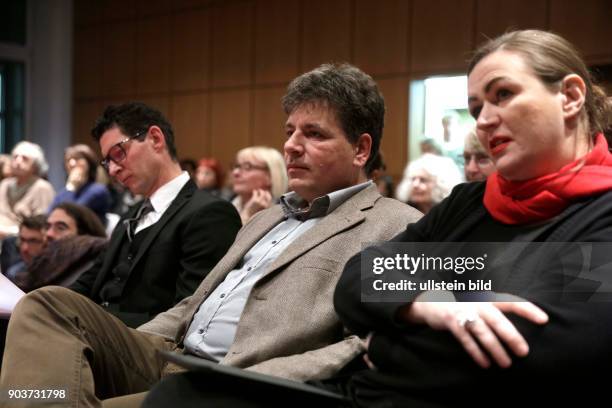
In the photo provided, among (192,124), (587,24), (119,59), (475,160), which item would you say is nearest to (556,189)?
(475,160)

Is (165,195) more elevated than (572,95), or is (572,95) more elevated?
(572,95)

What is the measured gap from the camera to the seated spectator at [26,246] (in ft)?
12.5

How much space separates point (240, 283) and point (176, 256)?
569mm

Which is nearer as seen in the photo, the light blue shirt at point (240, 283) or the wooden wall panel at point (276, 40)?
the light blue shirt at point (240, 283)

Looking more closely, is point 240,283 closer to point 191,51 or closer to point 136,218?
point 136,218

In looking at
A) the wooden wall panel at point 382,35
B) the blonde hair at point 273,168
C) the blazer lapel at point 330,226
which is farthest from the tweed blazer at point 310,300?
the wooden wall panel at point 382,35

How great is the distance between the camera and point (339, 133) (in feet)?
6.14

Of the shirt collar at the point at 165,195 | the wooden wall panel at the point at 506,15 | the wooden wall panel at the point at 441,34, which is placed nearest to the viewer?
the shirt collar at the point at 165,195

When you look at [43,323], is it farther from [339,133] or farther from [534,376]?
[534,376]

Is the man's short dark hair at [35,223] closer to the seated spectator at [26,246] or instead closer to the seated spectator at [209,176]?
the seated spectator at [26,246]

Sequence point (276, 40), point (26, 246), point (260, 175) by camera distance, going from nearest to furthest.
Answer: point (26, 246)
point (260, 175)
point (276, 40)

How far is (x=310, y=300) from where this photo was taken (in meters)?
1.63

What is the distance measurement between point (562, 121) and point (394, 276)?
1.31 feet

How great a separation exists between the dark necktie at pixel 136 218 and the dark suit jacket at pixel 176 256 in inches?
5.7
